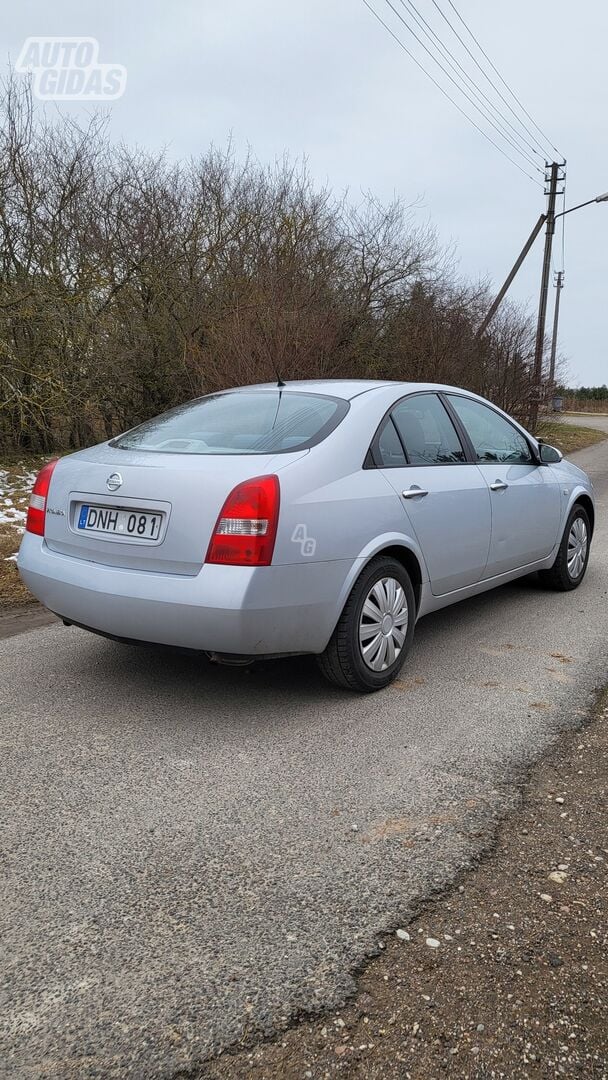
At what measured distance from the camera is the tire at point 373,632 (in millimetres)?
3641

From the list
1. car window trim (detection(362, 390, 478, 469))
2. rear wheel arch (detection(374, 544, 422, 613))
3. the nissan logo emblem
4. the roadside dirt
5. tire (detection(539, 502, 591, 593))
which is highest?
car window trim (detection(362, 390, 478, 469))

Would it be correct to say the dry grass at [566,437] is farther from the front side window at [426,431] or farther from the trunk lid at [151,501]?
the trunk lid at [151,501]

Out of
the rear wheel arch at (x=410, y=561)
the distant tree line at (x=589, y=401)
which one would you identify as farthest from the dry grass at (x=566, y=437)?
the rear wheel arch at (x=410, y=561)

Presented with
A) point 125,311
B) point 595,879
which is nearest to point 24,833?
point 595,879

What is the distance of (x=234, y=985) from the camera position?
1930 mm

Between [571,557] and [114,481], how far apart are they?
147 inches

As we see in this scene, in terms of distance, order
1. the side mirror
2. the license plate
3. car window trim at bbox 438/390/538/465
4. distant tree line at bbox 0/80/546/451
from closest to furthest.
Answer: the license plate, car window trim at bbox 438/390/538/465, the side mirror, distant tree line at bbox 0/80/546/451

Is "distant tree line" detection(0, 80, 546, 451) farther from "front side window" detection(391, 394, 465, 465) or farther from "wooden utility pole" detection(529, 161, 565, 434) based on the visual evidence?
"front side window" detection(391, 394, 465, 465)

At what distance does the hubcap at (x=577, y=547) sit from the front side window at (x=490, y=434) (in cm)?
83

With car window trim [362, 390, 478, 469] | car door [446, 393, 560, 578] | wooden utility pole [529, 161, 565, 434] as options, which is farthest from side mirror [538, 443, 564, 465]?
wooden utility pole [529, 161, 565, 434]

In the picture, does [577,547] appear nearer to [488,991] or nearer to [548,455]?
[548,455]

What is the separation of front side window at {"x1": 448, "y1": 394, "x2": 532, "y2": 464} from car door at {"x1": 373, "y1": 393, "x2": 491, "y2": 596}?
0.21m

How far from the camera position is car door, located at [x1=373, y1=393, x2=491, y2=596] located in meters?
4.06

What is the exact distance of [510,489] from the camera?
5.02m
